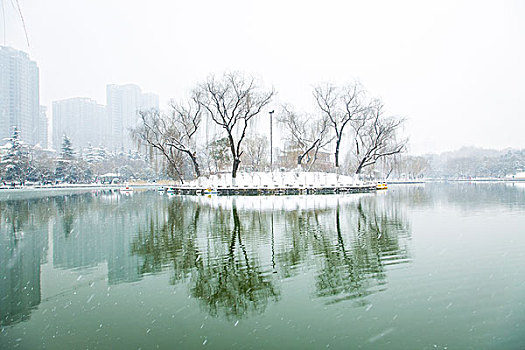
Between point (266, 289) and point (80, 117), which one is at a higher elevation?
point (80, 117)

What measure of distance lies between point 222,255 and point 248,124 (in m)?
25.7

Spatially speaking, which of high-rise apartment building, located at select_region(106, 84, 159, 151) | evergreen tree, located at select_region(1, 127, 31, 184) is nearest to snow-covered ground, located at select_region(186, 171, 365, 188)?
evergreen tree, located at select_region(1, 127, 31, 184)

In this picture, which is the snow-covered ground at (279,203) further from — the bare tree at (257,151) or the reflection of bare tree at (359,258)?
the bare tree at (257,151)

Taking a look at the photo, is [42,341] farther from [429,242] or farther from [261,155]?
[261,155]

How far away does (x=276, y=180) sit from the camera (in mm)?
32250

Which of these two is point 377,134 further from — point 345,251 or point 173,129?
point 345,251

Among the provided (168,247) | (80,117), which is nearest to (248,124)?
(168,247)

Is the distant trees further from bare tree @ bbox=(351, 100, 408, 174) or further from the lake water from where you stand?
the lake water

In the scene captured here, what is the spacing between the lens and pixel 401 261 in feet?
23.9

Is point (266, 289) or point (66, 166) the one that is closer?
point (266, 289)

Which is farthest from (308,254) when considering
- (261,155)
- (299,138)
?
(261,155)

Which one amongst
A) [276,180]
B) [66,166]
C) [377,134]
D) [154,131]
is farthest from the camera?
[66,166]

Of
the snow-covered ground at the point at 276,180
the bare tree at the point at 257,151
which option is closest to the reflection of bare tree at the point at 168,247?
the snow-covered ground at the point at 276,180

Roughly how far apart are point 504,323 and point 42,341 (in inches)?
211
